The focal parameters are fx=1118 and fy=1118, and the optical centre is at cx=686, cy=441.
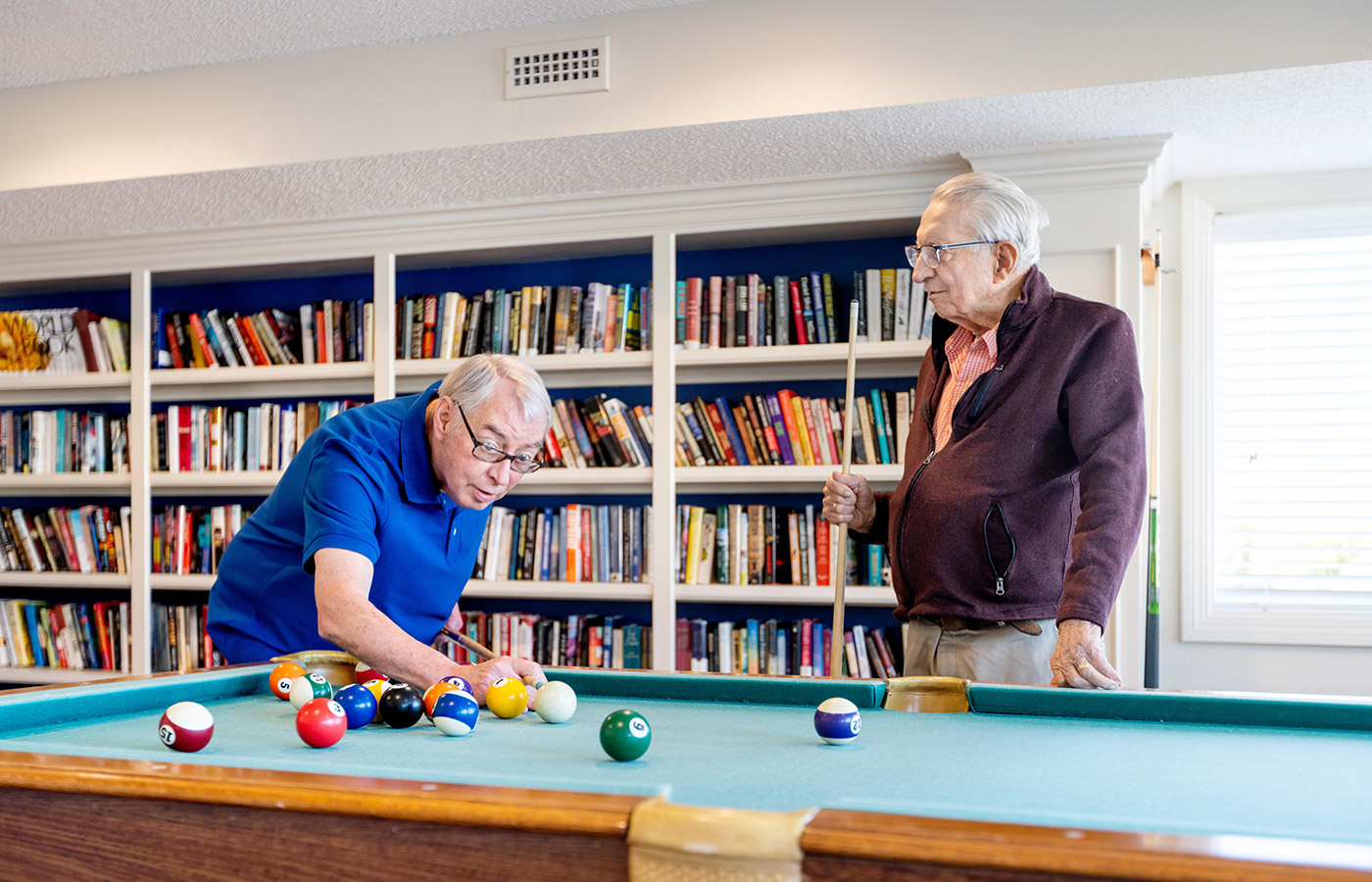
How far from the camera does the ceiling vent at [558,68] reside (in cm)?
320

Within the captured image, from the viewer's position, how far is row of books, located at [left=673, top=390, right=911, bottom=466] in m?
3.65

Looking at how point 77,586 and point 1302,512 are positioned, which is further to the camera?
point 77,586

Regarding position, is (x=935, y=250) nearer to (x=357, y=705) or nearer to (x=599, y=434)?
(x=357, y=705)

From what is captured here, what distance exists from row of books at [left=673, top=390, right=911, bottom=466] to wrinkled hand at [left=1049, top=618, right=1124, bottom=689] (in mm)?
1691

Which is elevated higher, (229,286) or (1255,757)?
(229,286)

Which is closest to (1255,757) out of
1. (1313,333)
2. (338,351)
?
(1313,333)

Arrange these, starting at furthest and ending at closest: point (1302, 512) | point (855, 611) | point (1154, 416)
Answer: point (855, 611) < point (1302, 512) < point (1154, 416)

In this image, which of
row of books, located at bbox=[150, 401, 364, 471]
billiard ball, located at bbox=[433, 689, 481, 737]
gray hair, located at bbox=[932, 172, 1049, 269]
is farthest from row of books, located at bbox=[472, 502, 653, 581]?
billiard ball, located at bbox=[433, 689, 481, 737]

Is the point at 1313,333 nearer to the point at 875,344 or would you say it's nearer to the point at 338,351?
the point at 875,344

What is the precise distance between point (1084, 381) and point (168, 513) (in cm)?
360

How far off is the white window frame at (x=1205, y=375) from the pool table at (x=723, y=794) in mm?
2038

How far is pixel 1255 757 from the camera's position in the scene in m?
1.40

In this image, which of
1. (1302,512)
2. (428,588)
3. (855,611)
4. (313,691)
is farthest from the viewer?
(855,611)

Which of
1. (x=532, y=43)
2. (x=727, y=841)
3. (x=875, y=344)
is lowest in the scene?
(x=727, y=841)
